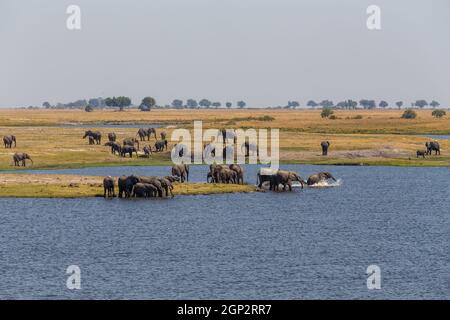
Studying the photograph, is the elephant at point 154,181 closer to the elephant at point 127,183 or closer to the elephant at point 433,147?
the elephant at point 127,183

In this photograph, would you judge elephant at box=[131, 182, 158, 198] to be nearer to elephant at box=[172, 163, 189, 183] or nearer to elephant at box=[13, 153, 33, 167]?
elephant at box=[172, 163, 189, 183]

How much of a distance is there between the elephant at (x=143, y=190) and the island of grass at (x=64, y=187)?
7.48ft

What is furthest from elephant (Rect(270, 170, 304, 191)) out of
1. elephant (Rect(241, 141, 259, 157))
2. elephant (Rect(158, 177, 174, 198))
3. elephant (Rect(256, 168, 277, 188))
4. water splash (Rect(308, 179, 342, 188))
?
elephant (Rect(241, 141, 259, 157))

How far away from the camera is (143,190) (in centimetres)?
5662

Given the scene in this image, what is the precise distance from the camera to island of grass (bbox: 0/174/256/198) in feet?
186

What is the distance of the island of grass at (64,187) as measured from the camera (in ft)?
186

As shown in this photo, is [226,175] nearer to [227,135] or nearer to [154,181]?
[154,181]

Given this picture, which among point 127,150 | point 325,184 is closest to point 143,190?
point 325,184

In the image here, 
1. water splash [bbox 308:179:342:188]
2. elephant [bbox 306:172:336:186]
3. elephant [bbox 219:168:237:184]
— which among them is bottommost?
water splash [bbox 308:179:342:188]

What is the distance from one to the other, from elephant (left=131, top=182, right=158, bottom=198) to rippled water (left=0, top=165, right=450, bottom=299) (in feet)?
4.50

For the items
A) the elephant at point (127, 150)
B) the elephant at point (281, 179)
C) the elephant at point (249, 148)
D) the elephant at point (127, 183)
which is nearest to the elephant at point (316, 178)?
the elephant at point (281, 179)

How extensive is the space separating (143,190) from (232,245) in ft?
49.2

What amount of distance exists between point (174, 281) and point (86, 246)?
8.29 meters
